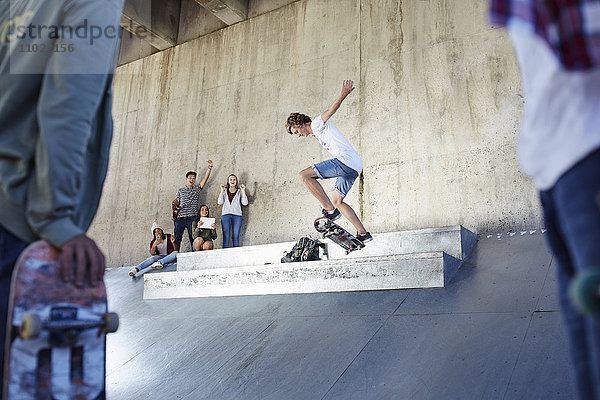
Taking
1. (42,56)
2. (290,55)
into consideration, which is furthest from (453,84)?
A: (42,56)

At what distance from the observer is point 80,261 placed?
4.26 ft

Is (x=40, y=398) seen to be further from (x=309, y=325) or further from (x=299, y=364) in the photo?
(x=309, y=325)

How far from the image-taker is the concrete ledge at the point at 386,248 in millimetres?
5980

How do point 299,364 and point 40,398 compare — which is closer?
point 40,398

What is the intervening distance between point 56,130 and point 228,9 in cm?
1081

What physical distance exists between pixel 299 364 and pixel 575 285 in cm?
331

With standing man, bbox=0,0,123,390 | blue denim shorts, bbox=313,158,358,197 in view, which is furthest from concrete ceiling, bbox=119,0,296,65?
standing man, bbox=0,0,123,390

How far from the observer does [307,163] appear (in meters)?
9.80

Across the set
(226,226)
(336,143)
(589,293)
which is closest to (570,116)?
(589,293)

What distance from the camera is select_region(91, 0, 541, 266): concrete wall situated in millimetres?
8180

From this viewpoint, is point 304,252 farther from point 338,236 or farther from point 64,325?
point 64,325

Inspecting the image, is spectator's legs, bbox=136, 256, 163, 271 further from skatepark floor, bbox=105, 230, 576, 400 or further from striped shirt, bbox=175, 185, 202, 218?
skatepark floor, bbox=105, 230, 576, 400

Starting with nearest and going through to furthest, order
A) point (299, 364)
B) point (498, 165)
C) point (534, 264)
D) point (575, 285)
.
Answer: point (575, 285) < point (299, 364) < point (534, 264) < point (498, 165)

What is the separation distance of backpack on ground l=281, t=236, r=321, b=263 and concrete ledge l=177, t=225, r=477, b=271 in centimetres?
24
